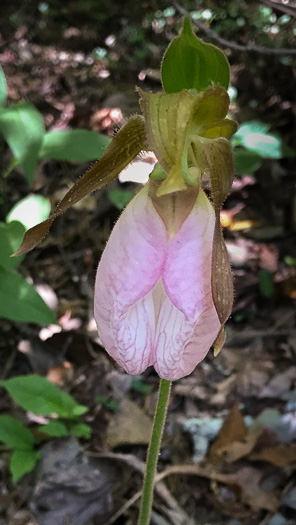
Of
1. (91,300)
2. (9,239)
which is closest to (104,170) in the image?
(9,239)

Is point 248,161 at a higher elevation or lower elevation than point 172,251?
lower

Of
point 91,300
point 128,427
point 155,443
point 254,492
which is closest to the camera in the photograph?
point 155,443

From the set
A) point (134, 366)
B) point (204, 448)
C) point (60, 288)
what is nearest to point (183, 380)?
point (204, 448)

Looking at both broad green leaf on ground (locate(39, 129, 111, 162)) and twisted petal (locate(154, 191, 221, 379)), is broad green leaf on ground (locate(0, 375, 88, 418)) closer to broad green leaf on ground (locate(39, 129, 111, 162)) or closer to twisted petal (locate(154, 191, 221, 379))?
broad green leaf on ground (locate(39, 129, 111, 162))

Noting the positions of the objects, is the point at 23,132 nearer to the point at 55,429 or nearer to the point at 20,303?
the point at 20,303

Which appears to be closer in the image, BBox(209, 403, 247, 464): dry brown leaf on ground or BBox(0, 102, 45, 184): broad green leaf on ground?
BBox(0, 102, 45, 184): broad green leaf on ground

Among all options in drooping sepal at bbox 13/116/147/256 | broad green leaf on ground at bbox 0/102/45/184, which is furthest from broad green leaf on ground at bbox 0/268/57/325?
drooping sepal at bbox 13/116/147/256
